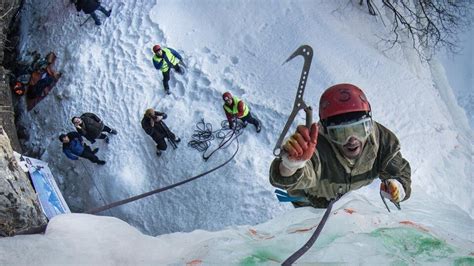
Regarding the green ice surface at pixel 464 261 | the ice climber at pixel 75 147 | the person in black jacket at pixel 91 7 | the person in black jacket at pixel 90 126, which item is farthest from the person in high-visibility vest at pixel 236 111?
the green ice surface at pixel 464 261

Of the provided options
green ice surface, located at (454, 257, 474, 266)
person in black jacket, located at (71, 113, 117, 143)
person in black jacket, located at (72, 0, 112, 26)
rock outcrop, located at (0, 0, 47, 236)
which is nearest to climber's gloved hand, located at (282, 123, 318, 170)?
green ice surface, located at (454, 257, 474, 266)

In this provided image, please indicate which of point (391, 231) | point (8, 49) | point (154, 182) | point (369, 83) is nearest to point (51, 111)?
point (8, 49)

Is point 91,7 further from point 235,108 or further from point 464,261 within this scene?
point 464,261

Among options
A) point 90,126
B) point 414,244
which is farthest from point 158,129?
point 414,244

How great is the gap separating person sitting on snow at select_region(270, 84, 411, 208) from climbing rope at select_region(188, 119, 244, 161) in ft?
8.70

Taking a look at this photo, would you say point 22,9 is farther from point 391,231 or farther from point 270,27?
point 391,231

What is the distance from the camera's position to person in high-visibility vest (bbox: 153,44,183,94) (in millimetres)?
5719

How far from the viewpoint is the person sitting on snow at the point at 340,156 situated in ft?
7.36

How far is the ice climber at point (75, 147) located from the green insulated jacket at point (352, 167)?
3.52 metres

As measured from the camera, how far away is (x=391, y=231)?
2.33 metres

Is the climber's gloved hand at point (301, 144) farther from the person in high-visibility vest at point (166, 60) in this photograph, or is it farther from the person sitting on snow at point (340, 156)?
the person in high-visibility vest at point (166, 60)

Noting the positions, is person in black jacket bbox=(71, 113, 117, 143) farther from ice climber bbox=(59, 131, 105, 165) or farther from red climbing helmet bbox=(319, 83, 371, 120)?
red climbing helmet bbox=(319, 83, 371, 120)

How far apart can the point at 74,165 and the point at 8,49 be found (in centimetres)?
244

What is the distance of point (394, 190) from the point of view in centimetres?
274
